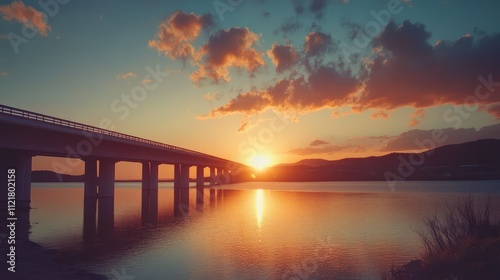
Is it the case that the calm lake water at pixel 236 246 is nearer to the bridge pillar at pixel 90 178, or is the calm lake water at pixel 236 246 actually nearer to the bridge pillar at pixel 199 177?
the bridge pillar at pixel 90 178

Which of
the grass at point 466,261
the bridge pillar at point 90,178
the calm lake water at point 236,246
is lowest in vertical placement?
the calm lake water at point 236,246

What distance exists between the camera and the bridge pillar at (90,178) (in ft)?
225

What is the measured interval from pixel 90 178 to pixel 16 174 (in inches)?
985

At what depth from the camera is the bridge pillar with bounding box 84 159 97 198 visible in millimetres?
68625

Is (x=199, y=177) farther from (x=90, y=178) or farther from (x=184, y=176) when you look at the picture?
(x=90, y=178)

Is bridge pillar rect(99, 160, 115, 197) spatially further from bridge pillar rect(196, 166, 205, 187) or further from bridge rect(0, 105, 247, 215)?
bridge pillar rect(196, 166, 205, 187)

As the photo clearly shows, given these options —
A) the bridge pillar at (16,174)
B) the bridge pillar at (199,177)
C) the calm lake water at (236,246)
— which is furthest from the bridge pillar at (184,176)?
the calm lake water at (236,246)

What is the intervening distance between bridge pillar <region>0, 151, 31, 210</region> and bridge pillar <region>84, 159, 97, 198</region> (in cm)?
2168

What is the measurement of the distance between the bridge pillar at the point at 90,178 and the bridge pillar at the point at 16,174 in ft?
71.1

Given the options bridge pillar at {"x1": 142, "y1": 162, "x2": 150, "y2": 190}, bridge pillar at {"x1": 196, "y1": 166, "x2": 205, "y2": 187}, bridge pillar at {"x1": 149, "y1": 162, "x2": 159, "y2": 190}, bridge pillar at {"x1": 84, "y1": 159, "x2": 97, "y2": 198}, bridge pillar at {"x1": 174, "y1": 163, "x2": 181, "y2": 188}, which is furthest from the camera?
bridge pillar at {"x1": 196, "y1": 166, "x2": 205, "y2": 187}

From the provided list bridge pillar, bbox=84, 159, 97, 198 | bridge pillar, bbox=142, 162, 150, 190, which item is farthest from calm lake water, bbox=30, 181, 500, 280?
bridge pillar, bbox=142, 162, 150, 190

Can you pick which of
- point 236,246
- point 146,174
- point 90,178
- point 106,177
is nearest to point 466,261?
point 236,246

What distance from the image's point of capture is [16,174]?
4516 centimetres

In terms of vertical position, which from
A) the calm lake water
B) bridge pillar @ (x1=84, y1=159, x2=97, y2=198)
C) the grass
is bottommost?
the calm lake water
